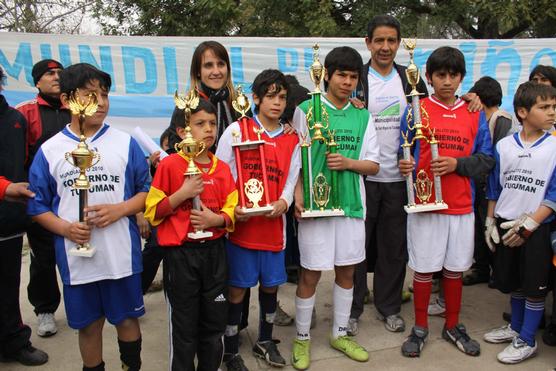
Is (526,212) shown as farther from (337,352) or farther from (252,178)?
(252,178)

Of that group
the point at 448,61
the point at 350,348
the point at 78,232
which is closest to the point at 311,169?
the point at 448,61

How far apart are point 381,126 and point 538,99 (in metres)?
0.98

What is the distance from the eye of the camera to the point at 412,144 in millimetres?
3131

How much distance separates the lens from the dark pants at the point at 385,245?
135 inches

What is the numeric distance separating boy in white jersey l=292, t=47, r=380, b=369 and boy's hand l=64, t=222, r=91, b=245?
4.00 ft

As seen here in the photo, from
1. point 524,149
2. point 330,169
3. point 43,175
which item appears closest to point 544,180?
point 524,149

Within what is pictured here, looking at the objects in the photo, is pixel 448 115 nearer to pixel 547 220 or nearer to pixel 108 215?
pixel 547 220

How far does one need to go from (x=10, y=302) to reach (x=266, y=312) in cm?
164

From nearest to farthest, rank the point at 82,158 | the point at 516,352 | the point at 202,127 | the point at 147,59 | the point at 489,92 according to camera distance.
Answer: the point at 82,158
the point at 202,127
the point at 516,352
the point at 489,92
the point at 147,59

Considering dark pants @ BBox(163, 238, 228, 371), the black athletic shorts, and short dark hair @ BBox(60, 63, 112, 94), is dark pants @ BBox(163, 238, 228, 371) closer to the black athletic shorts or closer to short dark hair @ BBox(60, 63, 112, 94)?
short dark hair @ BBox(60, 63, 112, 94)

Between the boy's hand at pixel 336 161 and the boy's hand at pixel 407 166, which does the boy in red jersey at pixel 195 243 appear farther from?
the boy's hand at pixel 407 166

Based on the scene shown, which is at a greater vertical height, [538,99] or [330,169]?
[538,99]

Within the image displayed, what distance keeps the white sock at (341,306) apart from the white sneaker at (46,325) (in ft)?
6.76

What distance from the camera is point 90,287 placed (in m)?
2.38
